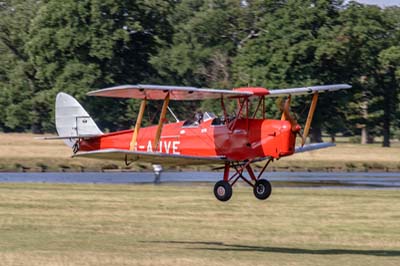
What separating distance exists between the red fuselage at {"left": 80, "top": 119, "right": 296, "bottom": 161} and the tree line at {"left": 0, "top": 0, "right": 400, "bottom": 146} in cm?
4260

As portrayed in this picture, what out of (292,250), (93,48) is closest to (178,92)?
(292,250)

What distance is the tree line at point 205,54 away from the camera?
72625mm

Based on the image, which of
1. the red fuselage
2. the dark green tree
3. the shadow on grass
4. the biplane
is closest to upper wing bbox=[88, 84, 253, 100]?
the biplane

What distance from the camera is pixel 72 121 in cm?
2862

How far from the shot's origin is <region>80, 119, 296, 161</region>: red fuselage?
23.8 metres

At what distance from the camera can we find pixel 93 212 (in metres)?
34.4

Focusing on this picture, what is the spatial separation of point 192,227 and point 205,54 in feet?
170

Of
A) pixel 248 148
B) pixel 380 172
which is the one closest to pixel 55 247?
pixel 248 148

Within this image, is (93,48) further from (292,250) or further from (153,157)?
(153,157)

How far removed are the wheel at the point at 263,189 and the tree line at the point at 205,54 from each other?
42.6 m

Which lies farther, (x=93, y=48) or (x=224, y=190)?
(x=93, y=48)

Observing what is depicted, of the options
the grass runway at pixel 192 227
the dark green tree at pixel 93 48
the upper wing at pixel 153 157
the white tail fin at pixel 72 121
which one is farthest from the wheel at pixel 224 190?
the dark green tree at pixel 93 48

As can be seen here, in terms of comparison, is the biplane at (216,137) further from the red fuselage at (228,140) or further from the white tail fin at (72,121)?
the white tail fin at (72,121)

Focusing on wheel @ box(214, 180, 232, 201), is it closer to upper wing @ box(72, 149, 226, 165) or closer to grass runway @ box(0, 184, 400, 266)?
upper wing @ box(72, 149, 226, 165)
